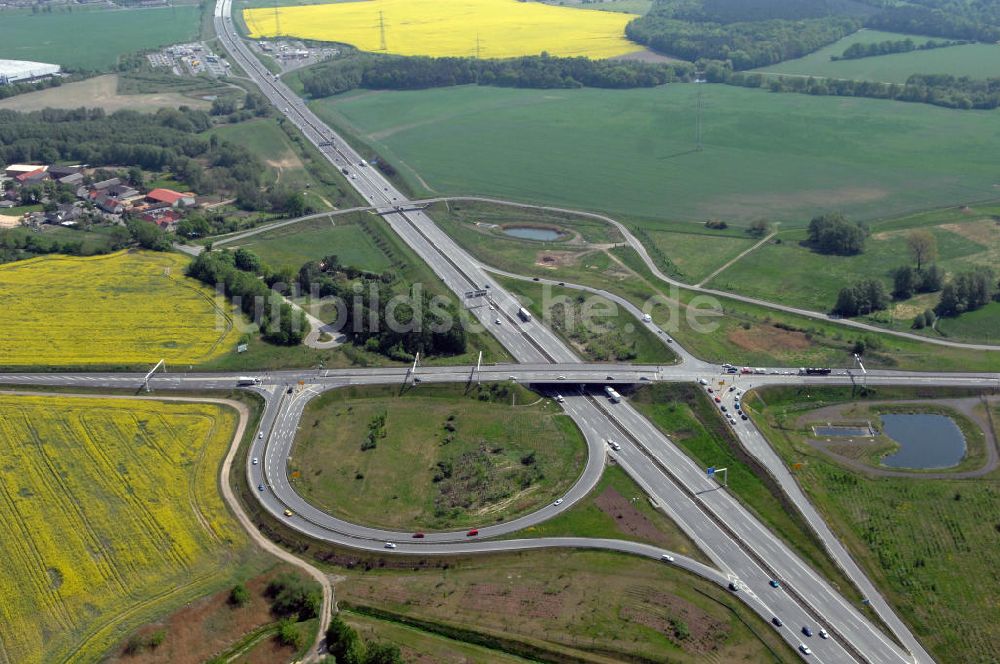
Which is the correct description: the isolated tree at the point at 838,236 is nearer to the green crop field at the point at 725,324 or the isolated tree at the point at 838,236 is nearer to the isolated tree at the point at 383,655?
the green crop field at the point at 725,324

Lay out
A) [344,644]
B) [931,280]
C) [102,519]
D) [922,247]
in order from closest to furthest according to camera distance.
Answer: [344,644]
[102,519]
[931,280]
[922,247]

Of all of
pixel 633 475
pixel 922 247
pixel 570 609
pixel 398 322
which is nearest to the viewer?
pixel 570 609

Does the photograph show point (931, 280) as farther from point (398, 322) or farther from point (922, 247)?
point (398, 322)

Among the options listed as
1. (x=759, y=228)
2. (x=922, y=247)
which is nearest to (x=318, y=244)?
(x=759, y=228)

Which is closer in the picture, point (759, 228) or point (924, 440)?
point (924, 440)

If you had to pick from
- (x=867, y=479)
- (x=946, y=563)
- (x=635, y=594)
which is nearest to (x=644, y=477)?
(x=635, y=594)

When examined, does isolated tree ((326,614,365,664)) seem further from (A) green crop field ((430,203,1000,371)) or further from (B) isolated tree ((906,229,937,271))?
(B) isolated tree ((906,229,937,271))

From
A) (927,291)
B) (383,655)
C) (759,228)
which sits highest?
(759,228)
